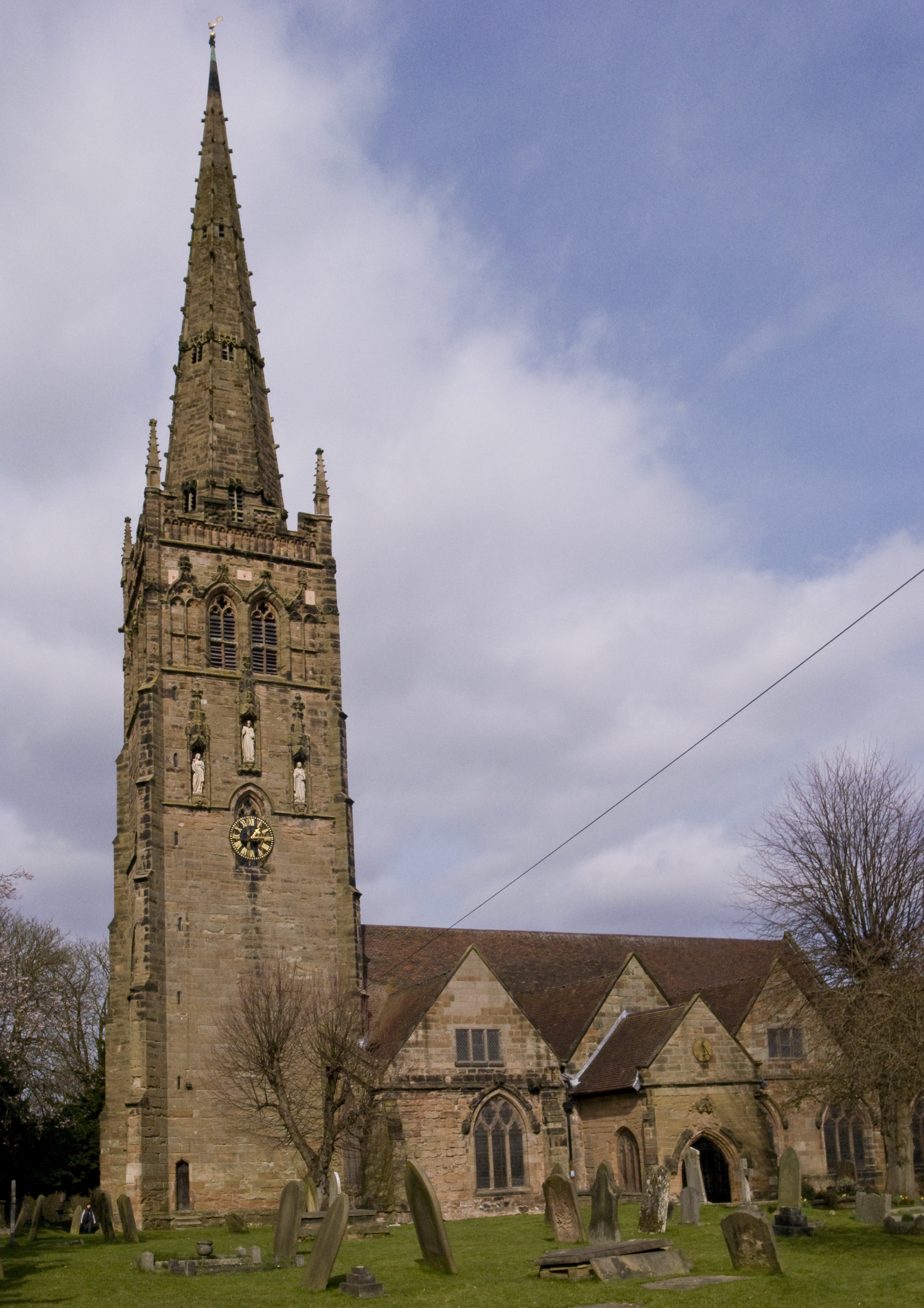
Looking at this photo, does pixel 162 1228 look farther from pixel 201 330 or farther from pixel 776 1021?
pixel 201 330

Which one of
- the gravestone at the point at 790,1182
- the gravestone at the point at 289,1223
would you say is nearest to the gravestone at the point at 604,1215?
the gravestone at the point at 790,1182

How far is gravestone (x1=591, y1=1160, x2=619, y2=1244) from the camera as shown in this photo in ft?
66.4

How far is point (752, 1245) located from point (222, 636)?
92.2ft

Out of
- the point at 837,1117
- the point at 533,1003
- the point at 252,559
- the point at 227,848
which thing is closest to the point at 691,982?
the point at 533,1003

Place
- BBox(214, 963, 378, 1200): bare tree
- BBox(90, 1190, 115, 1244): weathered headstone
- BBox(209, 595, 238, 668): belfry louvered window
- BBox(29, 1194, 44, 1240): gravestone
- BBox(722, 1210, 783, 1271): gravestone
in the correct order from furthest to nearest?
BBox(209, 595, 238, 668): belfry louvered window → BBox(29, 1194, 44, 1240): gravestone → BBox(214, 963, 378, 1200): bare tree → BBox(90, 1190, 115, 1244): weathered headstone → BBox(722, 1210, 783, 1271): gravestone

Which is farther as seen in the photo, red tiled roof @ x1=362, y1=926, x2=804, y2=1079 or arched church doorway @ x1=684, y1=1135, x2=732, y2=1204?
red tiled roof @ x1=362, y1=926, x2=804, y2=1079

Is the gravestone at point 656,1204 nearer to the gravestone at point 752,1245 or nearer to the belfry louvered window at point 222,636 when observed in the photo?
the gravestone at point 752,1245

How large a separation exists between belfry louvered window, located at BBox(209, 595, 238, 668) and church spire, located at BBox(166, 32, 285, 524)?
333 centimetres

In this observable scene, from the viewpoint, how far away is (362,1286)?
15766 mm

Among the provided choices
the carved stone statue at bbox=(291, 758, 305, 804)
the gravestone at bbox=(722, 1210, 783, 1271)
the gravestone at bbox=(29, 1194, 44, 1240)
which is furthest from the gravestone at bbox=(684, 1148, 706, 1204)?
the gravestone at bbox=(29, 1194, 44, 1240)

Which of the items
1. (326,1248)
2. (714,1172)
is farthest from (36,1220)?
(326,1248)

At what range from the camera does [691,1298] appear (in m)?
14.1

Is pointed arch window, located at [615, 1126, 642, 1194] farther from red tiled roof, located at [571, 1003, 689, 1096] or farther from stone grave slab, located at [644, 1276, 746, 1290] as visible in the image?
stone grave slab, located at [644, 1276, 746, 1290]

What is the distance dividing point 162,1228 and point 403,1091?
7.02 meters
